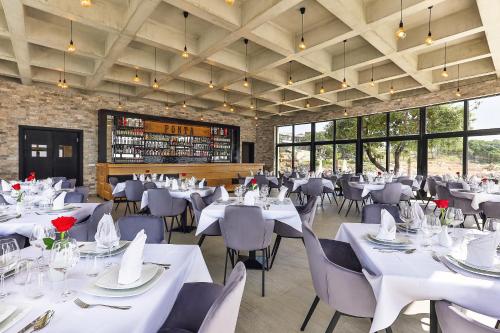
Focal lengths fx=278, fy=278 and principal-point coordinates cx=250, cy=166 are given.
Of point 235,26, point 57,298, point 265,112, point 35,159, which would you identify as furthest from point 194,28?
point 265,112

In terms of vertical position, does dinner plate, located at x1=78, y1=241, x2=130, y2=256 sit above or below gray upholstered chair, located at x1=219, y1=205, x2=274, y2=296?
above

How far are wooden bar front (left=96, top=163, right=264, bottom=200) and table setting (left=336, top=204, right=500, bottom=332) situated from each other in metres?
8.71

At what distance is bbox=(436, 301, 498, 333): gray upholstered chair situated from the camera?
1.11 m

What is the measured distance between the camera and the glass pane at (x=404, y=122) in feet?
35.2

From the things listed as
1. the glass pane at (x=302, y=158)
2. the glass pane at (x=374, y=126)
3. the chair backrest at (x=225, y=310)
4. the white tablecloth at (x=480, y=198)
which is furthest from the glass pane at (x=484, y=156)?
the chair backrest at (x=225, y=310)

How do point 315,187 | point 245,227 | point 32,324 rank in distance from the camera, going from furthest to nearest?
point 315,187
point 245,227
point 32,324

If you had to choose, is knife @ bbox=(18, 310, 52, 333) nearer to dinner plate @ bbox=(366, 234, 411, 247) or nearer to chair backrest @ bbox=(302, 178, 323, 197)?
dinner plate @ bbox=(366, 234, 411, 247)

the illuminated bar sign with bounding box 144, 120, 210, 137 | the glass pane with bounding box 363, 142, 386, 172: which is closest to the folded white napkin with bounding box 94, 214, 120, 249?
the illuminated bar sign with bounding box 144, 120, 210, 137

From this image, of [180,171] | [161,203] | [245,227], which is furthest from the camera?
[180,171]

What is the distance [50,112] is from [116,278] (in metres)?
10.5

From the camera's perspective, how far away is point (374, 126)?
12016 mm

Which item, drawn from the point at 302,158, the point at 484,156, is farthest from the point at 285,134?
the point at 484,156

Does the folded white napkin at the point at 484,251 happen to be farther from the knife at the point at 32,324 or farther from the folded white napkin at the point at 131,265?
the knife at the point at 32,324

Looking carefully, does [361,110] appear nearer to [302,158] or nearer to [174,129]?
[302,158]
